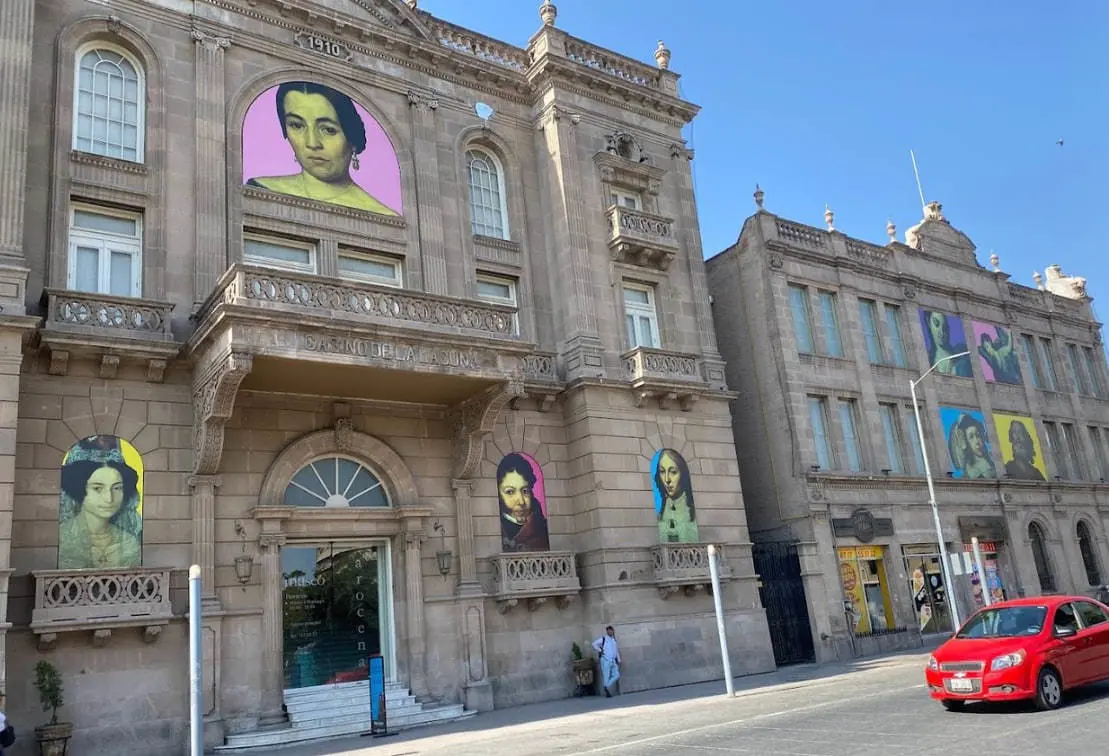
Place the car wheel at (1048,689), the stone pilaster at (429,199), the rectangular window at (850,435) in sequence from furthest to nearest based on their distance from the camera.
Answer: the rectangular window at (850,435) < the stone pilaster at (429,199) < the car wheel at (1048,689)

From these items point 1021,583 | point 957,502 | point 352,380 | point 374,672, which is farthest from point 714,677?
point 1021,583

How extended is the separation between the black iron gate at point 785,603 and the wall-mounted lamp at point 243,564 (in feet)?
53.0

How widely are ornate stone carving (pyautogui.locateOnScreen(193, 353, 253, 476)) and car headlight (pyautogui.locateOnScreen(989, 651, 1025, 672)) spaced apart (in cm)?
1352

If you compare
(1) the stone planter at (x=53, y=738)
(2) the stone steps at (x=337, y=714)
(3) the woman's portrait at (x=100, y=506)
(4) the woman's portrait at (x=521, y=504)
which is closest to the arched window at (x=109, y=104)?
(3) the woman's portrait at (x=100, y=506)

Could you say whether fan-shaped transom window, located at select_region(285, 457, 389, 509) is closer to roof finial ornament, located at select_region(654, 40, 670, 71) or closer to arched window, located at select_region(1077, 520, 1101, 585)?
roof finial ornament, located at select_region(654, 40, 670, 71)

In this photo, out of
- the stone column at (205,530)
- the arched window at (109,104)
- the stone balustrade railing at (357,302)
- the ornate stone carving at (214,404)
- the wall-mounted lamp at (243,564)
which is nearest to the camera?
the ornate stone carving at (214,404)

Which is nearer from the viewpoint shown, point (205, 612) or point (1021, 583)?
point (205, 612)

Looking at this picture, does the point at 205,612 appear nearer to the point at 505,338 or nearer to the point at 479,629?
the point at 479,629

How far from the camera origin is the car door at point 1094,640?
1447cm

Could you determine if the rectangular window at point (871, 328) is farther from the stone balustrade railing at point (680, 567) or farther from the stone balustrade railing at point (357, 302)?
the stone balustrade railing at point (357, 302)

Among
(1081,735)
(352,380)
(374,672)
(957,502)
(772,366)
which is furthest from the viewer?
(957,502)

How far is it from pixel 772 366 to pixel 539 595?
42.5 ft

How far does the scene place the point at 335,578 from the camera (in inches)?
797

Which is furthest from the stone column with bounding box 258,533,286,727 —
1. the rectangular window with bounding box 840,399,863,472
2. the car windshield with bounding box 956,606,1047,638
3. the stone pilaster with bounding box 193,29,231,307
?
the rectangular window with bounding box 840,399,863,472
